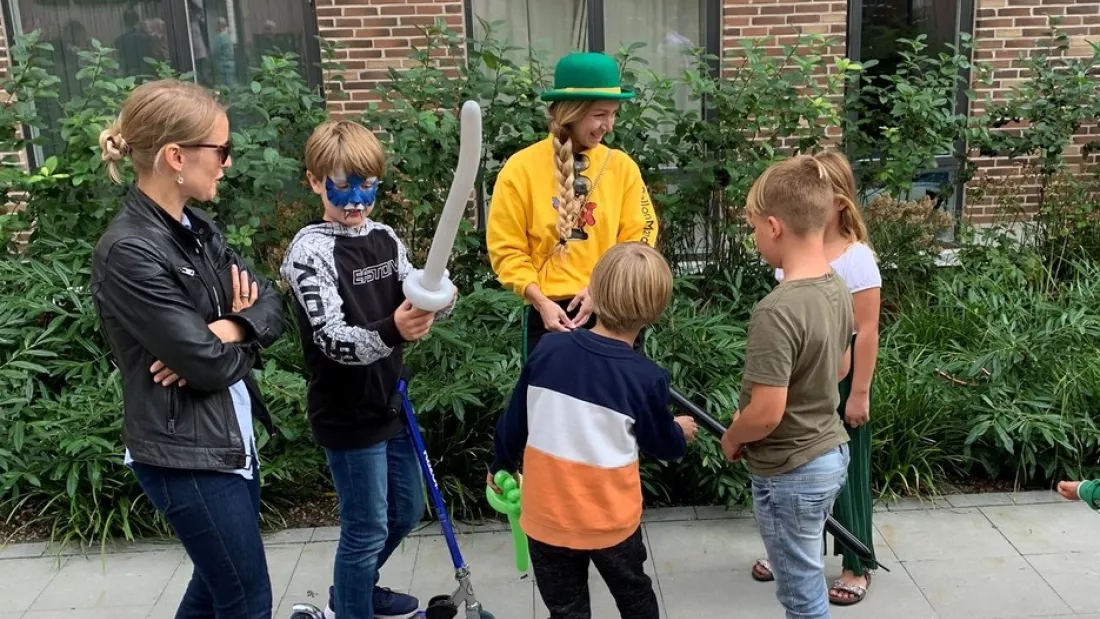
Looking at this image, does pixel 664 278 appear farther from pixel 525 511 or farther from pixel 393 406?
pixel 393 406

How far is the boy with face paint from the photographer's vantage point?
2447 millimetres

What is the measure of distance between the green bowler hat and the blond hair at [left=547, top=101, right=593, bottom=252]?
0.05 metres

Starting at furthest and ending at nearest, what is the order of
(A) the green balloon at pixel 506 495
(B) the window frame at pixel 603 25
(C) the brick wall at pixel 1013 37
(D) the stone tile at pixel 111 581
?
(B) the window frame at pixel 603 25
(C) the brick wall at pixel 1013 37
(D) the stone tile at pixel 111 581
(A) the green balloon at pixel 506 495

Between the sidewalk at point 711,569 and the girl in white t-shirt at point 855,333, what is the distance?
36 centimetres

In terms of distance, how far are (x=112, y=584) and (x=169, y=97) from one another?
2385 mm

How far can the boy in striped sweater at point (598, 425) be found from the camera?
7.50ft

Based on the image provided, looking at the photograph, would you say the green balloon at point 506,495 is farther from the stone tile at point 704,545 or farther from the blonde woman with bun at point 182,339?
the stone tile at point 704,545

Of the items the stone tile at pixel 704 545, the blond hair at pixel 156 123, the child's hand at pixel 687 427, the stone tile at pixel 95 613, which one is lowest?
the stone tile at pixel 704 545

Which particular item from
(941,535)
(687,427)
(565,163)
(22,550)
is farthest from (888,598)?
(22,550)

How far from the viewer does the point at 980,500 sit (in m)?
4.12

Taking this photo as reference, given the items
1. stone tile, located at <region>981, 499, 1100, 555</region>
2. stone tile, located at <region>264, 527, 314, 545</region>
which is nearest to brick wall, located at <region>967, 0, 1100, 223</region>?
stone tile, located at <region>981, 499, 1100, 555</region>

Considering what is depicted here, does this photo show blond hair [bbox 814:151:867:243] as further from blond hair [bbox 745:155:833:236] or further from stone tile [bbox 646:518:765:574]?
stone tile [bbox 646:518:765:574]

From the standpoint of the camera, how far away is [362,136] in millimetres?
2590

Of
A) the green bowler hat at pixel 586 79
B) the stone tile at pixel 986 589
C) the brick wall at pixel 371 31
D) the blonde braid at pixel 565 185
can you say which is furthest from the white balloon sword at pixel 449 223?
the brick wall at pixel 371 31
